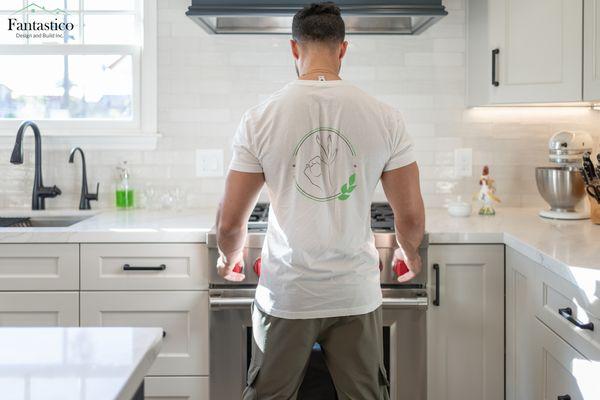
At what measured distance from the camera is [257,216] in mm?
2578

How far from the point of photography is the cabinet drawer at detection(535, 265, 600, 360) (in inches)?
61.9

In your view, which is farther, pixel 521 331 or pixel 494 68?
pixel 494 68

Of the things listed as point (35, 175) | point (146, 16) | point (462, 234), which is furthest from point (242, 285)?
point (146, 16)

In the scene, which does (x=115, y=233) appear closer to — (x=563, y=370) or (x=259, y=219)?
(x=259, y=219)

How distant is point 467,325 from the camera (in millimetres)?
2361

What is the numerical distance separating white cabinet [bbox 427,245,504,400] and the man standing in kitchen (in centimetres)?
70

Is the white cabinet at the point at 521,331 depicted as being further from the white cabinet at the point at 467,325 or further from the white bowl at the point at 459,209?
the white bowl at the point at 459,209

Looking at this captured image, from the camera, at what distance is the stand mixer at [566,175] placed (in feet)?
8.31

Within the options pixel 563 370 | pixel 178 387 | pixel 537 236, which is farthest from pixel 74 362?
pixel 537 236

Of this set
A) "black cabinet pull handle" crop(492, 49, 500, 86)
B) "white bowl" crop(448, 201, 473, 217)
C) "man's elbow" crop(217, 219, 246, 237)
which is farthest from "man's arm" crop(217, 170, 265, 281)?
"black cabinet pull handle" crop(492, 49, 500, 86)

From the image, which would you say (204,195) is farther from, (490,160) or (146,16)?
(490,160)

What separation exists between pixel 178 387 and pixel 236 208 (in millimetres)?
1045

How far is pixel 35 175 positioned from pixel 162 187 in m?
0.57

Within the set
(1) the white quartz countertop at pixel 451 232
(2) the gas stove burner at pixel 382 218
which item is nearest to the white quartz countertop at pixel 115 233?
(1) the white quartz countertop at pixel 451 232
